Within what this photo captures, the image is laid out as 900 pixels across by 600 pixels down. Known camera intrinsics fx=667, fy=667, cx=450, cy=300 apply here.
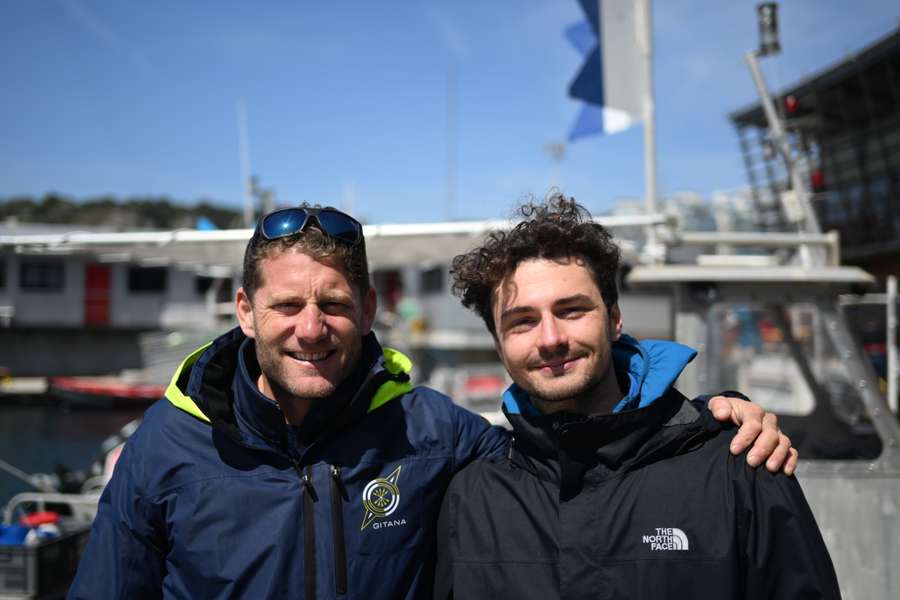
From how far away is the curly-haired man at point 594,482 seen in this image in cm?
183

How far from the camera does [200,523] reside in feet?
6.88

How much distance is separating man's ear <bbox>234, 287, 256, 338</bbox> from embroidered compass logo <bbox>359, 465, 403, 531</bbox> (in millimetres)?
671

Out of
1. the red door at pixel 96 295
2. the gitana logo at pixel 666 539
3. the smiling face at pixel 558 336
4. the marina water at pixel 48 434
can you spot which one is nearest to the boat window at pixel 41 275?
the red door at pixel 96 295

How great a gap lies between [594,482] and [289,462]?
97 cm

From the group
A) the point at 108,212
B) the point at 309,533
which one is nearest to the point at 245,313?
the point at 309,533

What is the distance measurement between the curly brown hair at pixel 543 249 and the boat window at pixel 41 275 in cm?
2957

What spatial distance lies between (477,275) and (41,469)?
1446 centimetres

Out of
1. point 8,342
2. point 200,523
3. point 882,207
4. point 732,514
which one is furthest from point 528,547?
point 8,342

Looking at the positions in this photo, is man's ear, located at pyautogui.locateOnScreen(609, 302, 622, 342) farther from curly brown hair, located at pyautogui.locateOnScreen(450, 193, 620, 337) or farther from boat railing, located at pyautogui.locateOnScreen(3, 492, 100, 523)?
boat railing, located at pyautogui.locateOnScreen(3, 492, 100, 523)

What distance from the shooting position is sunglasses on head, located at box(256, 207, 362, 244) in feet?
7.50

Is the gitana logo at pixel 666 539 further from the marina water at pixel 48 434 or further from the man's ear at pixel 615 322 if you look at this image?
the marina water at pixel 48 434

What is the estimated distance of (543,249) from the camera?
226 cm

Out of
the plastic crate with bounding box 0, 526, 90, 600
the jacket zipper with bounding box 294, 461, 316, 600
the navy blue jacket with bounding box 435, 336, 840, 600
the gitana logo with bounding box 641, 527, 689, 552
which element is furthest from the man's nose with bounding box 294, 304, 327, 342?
the plastic crate with bounding box 0, 526, 90, 600

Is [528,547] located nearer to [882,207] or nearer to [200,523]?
[200,523]
